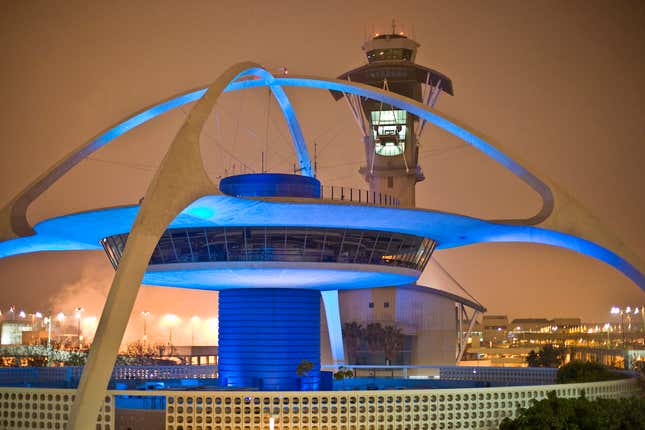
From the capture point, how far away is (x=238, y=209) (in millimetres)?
40469

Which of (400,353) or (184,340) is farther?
(184,340)

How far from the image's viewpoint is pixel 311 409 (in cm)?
3059

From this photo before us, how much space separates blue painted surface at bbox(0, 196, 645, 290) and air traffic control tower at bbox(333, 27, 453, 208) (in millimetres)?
48863

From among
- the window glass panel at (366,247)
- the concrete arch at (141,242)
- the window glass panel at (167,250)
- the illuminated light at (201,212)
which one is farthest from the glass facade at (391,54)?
the illuminated light at (201,212)

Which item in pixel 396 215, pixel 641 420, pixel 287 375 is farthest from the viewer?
pixel 287 375

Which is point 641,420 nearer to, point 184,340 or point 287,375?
point 287,375

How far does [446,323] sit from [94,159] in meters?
41.5

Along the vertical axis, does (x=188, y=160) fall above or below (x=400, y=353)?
above

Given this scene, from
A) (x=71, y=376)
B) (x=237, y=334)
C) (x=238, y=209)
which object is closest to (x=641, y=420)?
(x=238, y=209)

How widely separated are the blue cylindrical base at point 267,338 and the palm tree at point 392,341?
42724 mm

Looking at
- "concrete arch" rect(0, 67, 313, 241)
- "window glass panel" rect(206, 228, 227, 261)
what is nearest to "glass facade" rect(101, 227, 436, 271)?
"window glass panel" rect(206, 228, 227, 261)

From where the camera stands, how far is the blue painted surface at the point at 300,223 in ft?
135

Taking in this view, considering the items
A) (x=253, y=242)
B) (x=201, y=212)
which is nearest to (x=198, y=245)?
(x=253, y=242)

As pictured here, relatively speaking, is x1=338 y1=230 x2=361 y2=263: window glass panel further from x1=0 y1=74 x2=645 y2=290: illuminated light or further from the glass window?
x1=0 y1=74 x2=645 y2=290: illuminated light
